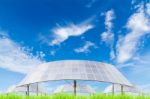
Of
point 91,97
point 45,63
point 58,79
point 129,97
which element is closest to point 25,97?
point 91,97

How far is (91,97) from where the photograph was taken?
35.7 feet

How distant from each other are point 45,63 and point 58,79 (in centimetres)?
555

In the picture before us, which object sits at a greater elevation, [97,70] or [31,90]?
[97,70]

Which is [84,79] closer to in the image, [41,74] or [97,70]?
[97,70]

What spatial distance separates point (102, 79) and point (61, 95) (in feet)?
68.8

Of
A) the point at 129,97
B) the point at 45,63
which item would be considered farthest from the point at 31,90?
the point at 129,97

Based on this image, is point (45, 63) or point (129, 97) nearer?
point (129, 97)

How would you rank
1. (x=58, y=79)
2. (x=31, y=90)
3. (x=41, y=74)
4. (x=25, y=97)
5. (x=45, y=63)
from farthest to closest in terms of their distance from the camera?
(x=31, y=90)
(x=45, y=63)
(x=41, y=74)
(x=58, y=79)
(x=25, y=97)

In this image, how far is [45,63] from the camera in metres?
36.0

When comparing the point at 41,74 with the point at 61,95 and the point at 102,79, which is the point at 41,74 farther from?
the point at 61,95

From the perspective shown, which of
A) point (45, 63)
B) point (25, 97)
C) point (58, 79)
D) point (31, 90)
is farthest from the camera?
point (31, 90)

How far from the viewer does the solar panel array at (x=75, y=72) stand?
3151 centimetres

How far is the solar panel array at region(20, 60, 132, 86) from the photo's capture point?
31509 millimetres

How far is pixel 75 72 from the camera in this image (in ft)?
106
